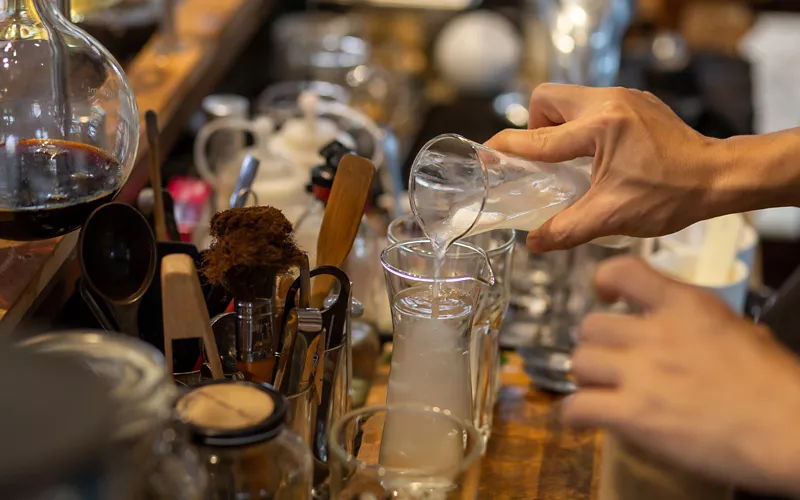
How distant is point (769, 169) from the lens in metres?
1.03

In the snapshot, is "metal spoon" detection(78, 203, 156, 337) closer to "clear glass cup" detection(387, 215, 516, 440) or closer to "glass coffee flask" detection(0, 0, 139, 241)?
"glass coffee flask" detection(0, 0, 139, 241)

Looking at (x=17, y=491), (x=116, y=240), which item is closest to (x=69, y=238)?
(x=116, y=240)

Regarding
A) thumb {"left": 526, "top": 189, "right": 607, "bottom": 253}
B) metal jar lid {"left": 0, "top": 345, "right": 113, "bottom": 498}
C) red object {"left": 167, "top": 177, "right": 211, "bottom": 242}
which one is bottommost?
red object {"left": 167, "top": 177, "right": 211, "bottom": 242}

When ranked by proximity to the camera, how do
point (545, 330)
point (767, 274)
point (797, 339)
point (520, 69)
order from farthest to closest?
1. point (767, 274)
2. point (520, 69)
3. point (545, 330)
4. point (797, 339)

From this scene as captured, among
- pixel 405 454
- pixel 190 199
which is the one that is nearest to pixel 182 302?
pixel 405 454

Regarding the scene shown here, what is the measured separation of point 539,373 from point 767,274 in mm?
2836

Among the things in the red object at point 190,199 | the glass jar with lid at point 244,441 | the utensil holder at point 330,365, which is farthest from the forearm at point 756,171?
the red object at point 190,199

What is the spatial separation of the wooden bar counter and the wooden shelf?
1.43ft

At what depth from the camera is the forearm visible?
1000 millimetres

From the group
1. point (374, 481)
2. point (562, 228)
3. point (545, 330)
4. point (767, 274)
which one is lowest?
point (767, 274)

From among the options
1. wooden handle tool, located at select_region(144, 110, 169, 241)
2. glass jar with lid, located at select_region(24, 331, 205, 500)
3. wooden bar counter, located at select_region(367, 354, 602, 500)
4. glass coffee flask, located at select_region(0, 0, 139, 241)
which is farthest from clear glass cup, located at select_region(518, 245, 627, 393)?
glass jar with lid, located at select_region(24, 331, 205, 500)

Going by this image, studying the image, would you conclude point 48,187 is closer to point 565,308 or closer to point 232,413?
point 232,413

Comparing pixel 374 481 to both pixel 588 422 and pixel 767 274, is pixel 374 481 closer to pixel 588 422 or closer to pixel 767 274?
pixel 588 422

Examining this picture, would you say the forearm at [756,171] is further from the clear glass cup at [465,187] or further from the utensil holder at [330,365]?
the utensil holder at [330,365]
